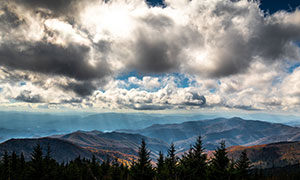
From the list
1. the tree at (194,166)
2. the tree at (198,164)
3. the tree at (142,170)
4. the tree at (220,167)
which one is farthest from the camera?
Result: the tree at (142,170)

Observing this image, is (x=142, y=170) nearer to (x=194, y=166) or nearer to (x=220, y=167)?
(x=194, y=166)

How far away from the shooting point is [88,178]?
6488 cm

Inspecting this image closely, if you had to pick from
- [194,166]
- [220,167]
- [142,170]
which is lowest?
[142,170]

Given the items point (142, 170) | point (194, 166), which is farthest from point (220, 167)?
point (142, 170)

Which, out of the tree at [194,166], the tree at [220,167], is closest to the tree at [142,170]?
the tree at [194,166]

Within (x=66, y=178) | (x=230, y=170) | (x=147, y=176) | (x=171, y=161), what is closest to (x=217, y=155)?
(x=230, y=170)

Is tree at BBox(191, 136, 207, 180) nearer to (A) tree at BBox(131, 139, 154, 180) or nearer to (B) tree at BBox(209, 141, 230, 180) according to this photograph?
(B) tree at BBox(209, 141, 230, 180)

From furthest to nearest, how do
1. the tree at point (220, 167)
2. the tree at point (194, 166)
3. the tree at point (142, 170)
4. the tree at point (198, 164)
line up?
the tree at point (142, 170) < the tree at point (198, 164) < the tree at point (194, 166) < the tree at point (220, 167)

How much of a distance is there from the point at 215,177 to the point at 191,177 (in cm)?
605

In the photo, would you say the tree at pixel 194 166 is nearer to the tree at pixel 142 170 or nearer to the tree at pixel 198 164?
the tree at pixel 198 164

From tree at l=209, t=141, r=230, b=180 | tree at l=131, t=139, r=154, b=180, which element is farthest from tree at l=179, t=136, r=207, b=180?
tree at l=131, t=139, r=154, b=180

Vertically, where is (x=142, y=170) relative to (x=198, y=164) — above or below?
below

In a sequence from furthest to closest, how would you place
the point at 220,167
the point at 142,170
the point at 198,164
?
the point at 142,170, the point at 198,164, the point at 220,167

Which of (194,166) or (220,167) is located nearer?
(220,167)
